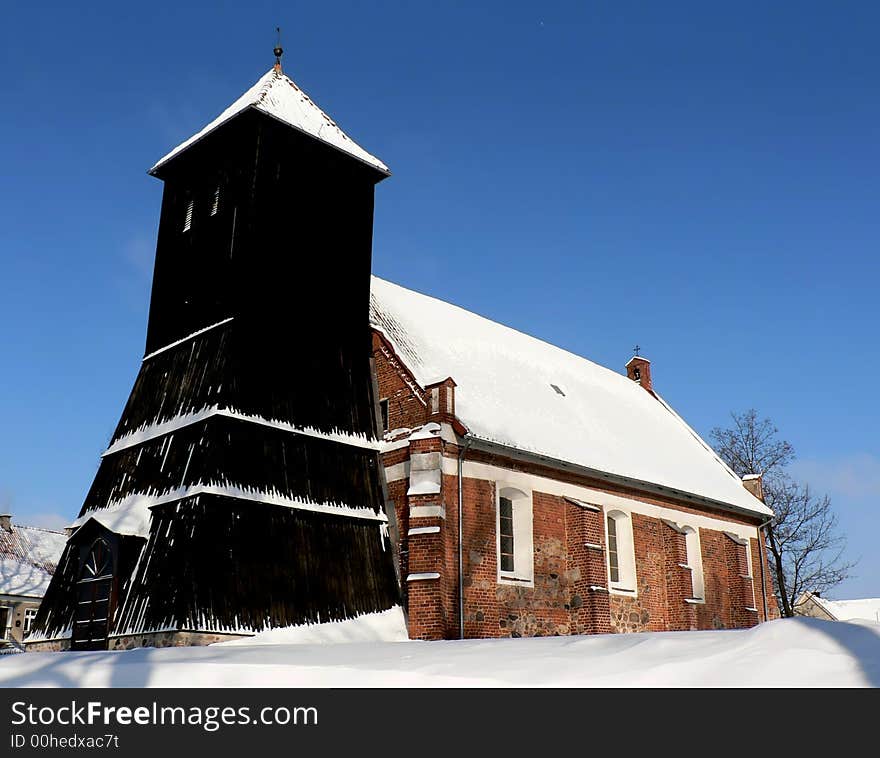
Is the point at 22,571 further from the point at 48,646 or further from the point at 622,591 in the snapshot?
the point at 622,591

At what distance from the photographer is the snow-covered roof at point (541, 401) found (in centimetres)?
2152

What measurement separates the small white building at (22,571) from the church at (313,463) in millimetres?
23361

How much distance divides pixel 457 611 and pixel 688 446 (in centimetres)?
1657

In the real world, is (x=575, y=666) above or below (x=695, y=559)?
below

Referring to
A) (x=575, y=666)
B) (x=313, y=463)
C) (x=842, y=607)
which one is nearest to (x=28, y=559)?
(x=313, y=463)

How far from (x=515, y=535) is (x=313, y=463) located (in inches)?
216

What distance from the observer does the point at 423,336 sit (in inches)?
905

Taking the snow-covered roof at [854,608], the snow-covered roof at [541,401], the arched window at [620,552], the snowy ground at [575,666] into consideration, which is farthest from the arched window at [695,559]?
the snow-covered roof at [854,608]

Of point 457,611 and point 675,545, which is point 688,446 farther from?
point 457,611

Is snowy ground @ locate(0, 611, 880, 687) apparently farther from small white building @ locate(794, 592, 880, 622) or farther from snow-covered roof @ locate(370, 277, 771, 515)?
small white building @ locate(794, 592, 880, 622)

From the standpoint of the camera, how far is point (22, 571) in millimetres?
44469
